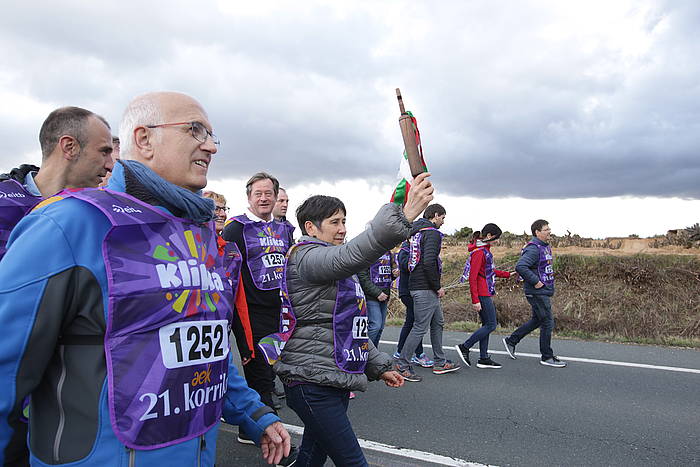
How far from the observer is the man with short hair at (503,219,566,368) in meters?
6.70

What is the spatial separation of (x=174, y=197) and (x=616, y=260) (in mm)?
15624

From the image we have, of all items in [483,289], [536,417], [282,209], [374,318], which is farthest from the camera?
[483,289]

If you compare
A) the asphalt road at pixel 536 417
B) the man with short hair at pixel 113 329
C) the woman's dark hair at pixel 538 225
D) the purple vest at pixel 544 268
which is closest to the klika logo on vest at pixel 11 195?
the man with short hair at pixel 113 329

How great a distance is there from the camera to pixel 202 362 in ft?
4.92

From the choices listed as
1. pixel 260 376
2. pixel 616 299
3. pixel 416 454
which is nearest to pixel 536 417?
pixel 416 454

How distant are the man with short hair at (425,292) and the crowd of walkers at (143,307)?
3.58 meters

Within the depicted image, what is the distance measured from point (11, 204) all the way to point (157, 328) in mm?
1493

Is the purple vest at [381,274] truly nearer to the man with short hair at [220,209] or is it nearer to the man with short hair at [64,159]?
the man with short hair at [220,209]

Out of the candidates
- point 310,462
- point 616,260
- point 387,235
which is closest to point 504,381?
point 310,462

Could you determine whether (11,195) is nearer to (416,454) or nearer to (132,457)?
(132,457)

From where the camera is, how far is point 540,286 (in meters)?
6.71

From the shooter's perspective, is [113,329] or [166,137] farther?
[166,137]

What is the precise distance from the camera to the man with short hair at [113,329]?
4.02 feet

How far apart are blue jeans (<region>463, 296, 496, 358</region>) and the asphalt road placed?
1.12ft
